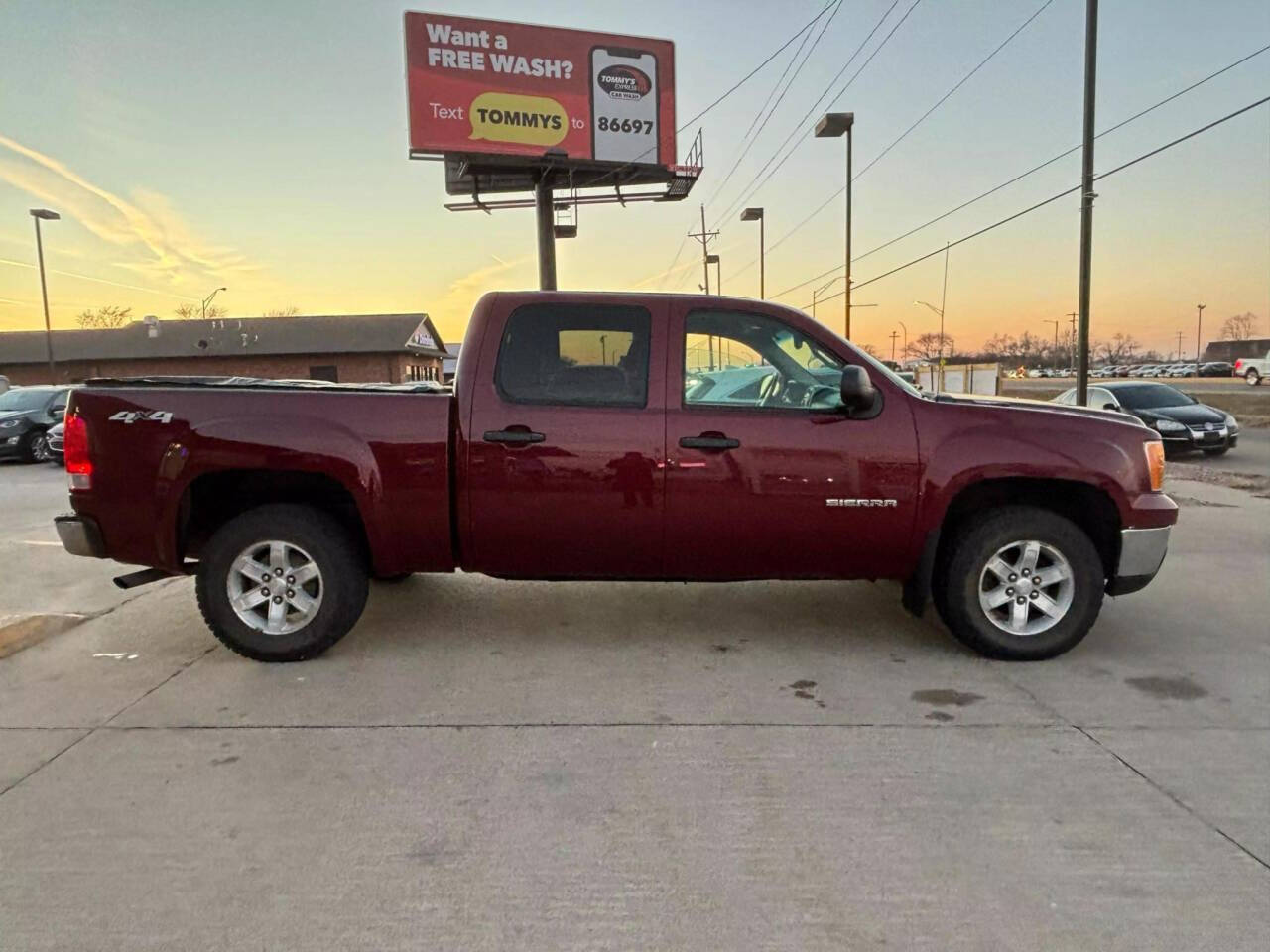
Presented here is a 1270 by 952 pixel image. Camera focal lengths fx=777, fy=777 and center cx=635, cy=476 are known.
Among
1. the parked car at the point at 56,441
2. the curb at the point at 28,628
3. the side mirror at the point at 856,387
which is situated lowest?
the curb at the point at 28,628

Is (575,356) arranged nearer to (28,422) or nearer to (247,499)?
(247,499)

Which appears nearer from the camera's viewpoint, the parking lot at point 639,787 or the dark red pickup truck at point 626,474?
the parking lot at point 639,787

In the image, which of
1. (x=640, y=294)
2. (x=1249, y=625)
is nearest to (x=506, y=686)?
(x=640, y=294)

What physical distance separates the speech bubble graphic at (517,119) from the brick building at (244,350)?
17566 millimetres

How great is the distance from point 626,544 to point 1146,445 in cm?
290

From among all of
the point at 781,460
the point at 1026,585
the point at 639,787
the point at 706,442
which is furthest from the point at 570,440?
the point at 1026,585

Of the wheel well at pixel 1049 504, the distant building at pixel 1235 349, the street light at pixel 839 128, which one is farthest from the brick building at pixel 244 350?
the distant building at pixel 1235 349

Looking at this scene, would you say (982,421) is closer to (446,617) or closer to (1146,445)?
(1146,445)

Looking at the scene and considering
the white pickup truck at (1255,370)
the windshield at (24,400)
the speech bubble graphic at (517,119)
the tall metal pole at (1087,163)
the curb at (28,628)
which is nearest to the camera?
the curb at (28,628)

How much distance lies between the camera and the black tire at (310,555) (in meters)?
4.16

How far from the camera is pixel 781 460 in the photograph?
4.10m

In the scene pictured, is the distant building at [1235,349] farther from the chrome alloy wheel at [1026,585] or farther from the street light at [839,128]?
the chrome alloy wheel at [1026,585]

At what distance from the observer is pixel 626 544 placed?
4.20 metres

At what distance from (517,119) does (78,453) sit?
25064 millimetres
